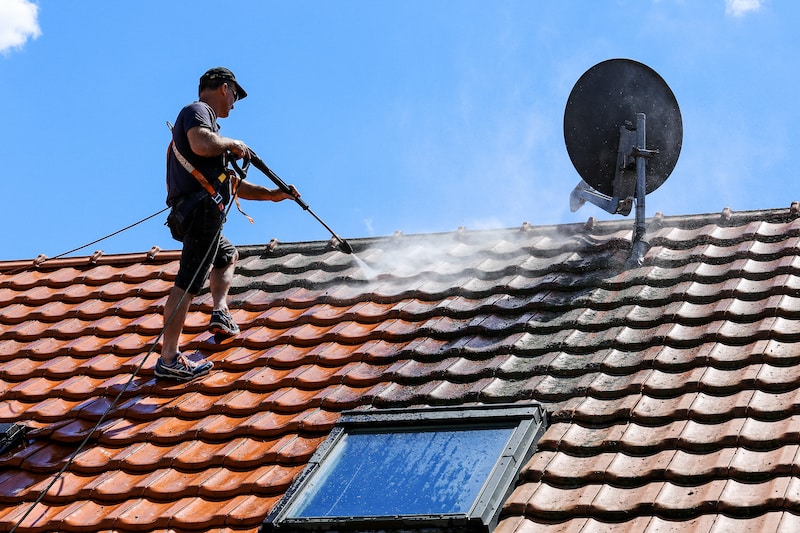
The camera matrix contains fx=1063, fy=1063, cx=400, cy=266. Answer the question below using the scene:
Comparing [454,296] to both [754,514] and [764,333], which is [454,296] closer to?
[764,333]

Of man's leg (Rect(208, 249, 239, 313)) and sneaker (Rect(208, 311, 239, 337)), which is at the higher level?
A: man's leg (Rect(208, 249, 239, 313))

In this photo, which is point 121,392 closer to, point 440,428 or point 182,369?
point 182,369

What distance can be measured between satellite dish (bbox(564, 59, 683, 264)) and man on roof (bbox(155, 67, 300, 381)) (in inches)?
102

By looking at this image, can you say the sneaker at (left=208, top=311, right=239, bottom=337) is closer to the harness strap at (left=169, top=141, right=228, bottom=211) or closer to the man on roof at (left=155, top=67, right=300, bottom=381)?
the man on roof at (left=155, top=67, right=300, bottom=381)

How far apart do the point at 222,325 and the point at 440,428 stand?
214cm

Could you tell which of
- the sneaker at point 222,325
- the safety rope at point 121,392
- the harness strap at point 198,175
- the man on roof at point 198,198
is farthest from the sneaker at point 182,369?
the harness strap at point 198,175

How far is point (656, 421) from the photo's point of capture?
16.2 feet

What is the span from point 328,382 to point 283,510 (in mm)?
1382

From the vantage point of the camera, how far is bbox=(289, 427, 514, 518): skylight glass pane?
15.1 feet

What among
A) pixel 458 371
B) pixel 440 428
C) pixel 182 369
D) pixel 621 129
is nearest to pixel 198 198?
pixel 182 369

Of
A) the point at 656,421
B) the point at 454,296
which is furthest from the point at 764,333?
the point at 454,296

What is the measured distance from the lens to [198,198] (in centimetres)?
665

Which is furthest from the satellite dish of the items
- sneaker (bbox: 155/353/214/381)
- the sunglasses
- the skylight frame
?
sneaker (bbox: 155/353/214/381)

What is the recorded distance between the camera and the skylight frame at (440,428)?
442 cm
